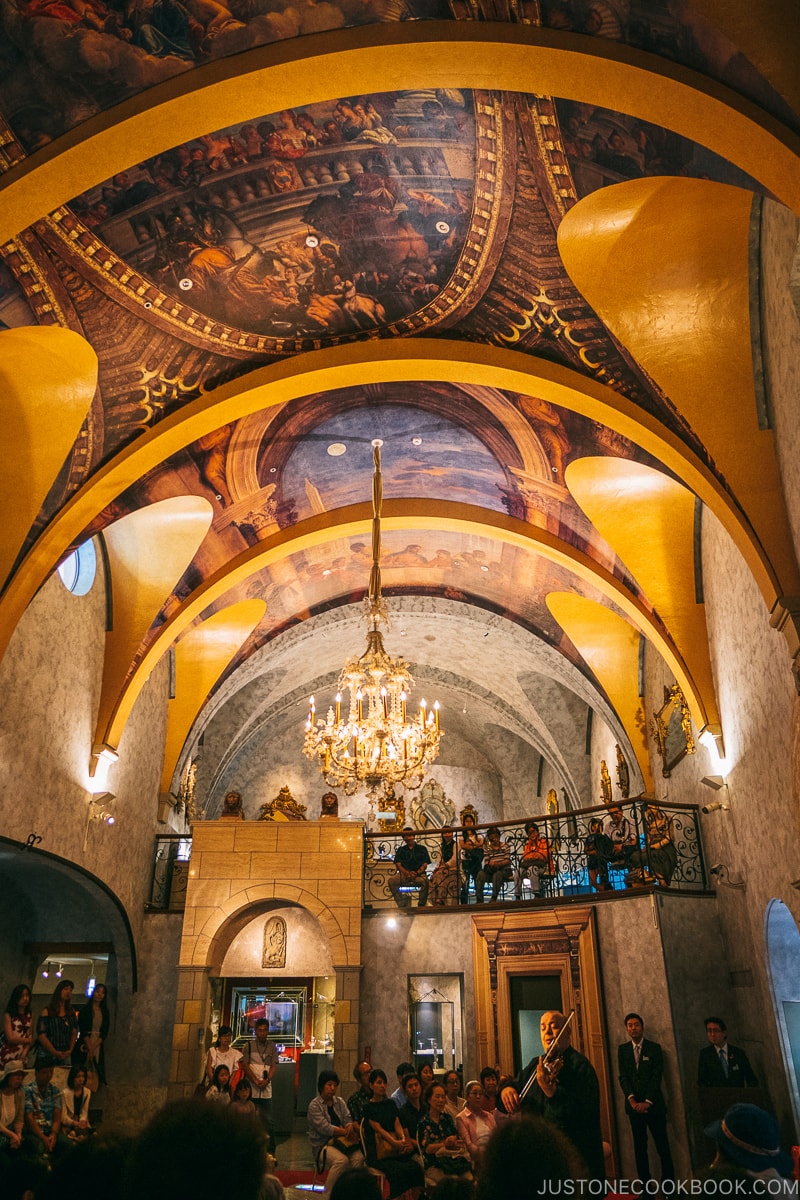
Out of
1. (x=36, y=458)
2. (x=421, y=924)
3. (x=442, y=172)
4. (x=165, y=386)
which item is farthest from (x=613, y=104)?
(x=421, y=924)

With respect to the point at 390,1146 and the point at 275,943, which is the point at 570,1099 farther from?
the point at 275,943

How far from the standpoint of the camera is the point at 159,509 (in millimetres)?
10500

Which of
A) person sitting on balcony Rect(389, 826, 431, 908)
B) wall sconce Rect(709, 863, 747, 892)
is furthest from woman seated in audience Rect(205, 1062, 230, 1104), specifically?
wall sconce Rect(709, 863, 747, 892)

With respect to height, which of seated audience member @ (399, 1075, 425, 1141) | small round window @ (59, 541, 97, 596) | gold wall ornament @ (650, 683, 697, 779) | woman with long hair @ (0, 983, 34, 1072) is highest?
small round window @ (59, 541, 97, 596)

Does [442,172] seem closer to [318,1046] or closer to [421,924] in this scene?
[421,924]

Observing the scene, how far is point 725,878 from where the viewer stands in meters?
8.95

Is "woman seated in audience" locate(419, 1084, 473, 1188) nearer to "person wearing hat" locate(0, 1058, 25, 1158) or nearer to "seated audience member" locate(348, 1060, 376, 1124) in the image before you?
"seated audience member" locate(348, 1060, 376, 1124)

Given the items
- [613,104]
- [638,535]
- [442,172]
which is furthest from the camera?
[638,535]

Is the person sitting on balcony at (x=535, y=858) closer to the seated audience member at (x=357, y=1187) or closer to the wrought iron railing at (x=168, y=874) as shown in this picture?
the wrought iron railing at (x=168, y=874)

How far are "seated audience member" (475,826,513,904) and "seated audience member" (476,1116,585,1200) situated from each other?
9306 mm

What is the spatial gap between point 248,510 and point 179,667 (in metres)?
3.84

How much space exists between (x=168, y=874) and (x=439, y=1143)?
7.47 metres

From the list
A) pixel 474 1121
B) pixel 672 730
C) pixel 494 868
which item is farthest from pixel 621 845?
pixel 474 1121

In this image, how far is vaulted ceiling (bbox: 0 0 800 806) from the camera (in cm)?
483
